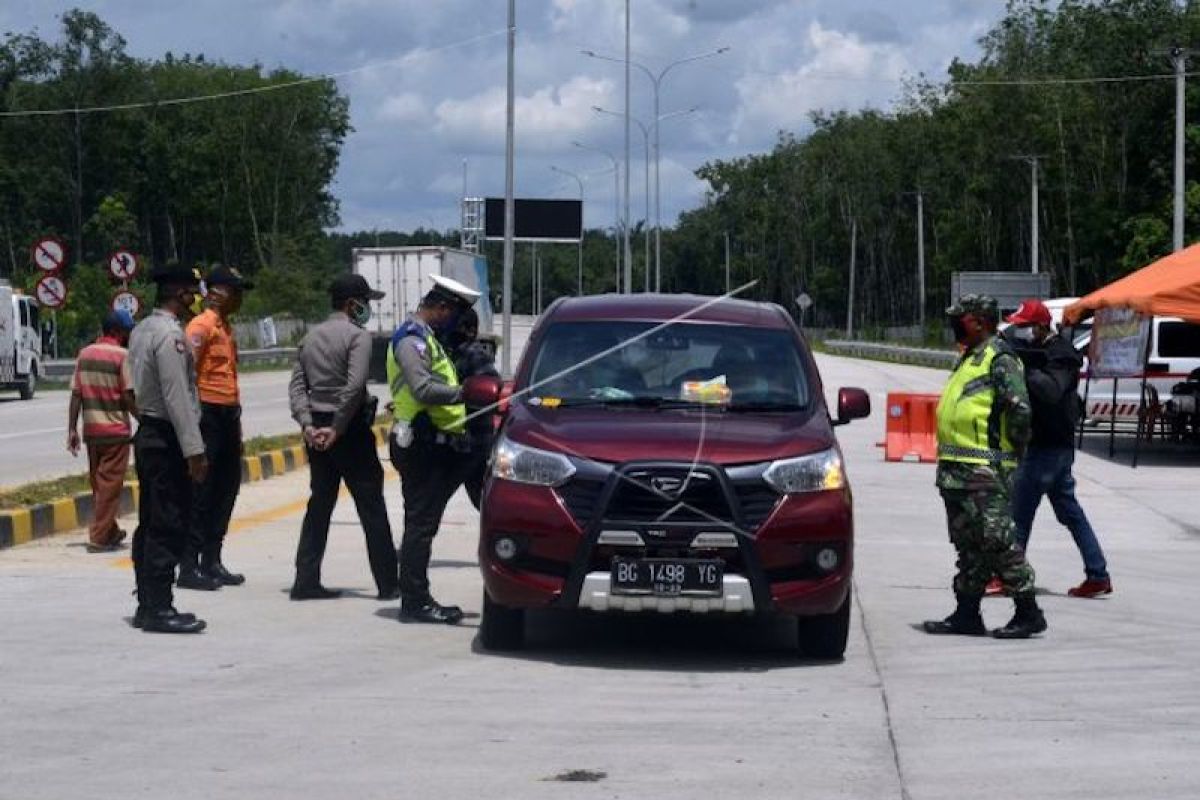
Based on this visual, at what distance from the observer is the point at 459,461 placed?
11.7 metres

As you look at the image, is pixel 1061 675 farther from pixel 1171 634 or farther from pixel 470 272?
pixel 470 272

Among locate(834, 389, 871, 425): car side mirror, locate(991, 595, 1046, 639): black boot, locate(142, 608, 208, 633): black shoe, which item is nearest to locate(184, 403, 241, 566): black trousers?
locate(142, 608, 208, 633): black shoe

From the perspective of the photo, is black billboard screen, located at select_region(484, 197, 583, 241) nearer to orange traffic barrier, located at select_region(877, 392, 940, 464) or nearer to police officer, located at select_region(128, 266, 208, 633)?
orange traffic barrier, located at select_region(877, 392, 940, 464)

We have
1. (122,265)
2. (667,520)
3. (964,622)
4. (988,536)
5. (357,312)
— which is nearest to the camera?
(667,520)

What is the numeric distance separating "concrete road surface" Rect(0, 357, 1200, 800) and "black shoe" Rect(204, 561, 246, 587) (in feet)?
0.49

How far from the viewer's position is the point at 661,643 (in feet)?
36.6

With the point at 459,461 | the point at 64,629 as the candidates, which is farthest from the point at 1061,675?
the point at 64,629

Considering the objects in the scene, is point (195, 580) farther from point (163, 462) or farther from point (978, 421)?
point (978, 421)

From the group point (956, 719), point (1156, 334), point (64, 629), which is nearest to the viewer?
point (956, 719)

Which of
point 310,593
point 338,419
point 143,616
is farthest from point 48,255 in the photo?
point 143,616

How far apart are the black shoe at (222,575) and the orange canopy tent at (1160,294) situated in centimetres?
1465

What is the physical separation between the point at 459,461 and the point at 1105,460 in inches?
703

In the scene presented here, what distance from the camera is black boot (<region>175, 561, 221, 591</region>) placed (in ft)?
41.8

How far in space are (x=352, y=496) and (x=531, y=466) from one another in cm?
240
